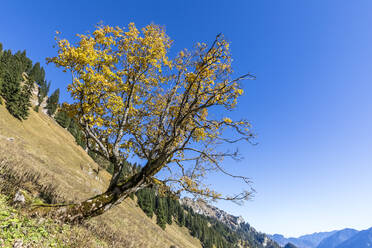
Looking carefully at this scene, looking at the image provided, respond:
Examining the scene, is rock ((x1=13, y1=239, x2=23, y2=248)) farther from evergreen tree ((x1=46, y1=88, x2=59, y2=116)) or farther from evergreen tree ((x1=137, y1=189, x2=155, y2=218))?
evergreen tree ((x1=46, y1=88, x2=59, y2=116))

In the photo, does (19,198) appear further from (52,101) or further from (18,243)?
(52,101)

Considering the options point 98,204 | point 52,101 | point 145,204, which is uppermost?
point 52,101

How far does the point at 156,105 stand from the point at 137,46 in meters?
3.66

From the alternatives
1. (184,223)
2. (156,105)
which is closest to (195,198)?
(156,105)

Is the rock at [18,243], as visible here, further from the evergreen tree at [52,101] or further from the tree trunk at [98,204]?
the evergreen tree at [52,101]

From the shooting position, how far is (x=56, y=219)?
7727mm

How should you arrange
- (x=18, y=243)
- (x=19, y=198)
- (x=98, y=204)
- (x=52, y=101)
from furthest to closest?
(x=52, y=101)
(x=98, y=204)
(x=19, y=198)
(x=18, y=243)

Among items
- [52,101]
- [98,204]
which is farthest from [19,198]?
[52,101]

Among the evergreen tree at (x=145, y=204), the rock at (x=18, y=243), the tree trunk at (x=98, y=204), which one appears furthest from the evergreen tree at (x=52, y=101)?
the rock at (x=18, y=243)

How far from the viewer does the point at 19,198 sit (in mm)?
7379

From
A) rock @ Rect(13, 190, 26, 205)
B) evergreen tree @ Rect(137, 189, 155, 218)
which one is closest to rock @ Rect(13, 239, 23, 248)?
rock @ Rect(13, 190, 26, 205)

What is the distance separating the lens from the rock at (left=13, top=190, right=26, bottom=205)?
7230mm

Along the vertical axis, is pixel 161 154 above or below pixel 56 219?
above

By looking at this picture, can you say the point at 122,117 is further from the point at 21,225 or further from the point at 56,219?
the point at 21,225
